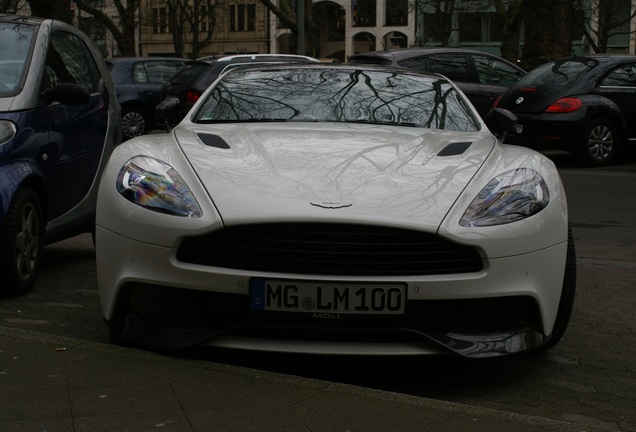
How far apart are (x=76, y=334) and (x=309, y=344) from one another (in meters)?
1.55

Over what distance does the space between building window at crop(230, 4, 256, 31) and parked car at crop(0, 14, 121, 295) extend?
83.2 metres

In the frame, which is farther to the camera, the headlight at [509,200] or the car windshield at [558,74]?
the car windshield at [558,74]

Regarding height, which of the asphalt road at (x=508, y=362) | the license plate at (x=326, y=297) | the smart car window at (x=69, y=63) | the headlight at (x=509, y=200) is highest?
the smart car window at (x=69, y=63)

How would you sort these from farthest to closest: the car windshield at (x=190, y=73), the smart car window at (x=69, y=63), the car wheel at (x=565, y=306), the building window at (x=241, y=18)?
the building window at (x=241, y=18)
the car windshield at (x=190, y=73)
the smart car window at (x=69, y=63)
the car wheel at (x=565, y=306)

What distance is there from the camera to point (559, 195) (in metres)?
4.88

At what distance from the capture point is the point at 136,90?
77.8 feet

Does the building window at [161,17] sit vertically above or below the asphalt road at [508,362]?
below

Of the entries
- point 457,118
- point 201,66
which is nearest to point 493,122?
point 457,118

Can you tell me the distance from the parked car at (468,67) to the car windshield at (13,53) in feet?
37.4

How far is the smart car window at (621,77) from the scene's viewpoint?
15.9 meters

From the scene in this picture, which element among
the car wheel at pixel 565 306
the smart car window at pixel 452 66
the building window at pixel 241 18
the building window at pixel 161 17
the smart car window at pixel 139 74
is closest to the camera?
the car wheel at pixel 565 306

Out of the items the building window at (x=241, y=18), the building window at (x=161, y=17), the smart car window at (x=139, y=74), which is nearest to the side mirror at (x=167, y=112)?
the smart car window at (x=139, y=74)

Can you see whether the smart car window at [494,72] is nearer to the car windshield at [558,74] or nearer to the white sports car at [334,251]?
the car windshield at [558,74]

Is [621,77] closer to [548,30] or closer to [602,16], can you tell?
[548,30]
